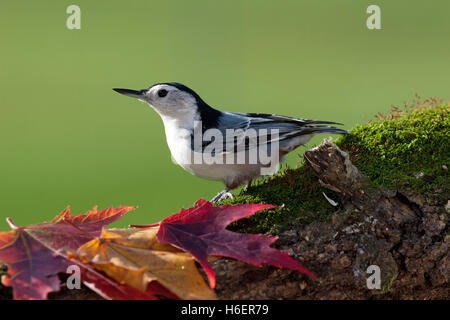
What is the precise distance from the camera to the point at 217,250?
78.5 inches

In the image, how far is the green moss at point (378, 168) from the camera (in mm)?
2459

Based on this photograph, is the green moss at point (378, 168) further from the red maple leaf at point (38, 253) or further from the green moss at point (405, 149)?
the red maple leaf at point (38, 253)

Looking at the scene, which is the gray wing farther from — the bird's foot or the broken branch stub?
the broken branch stub

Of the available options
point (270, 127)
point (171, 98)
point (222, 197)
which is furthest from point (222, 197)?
point (171, 98)

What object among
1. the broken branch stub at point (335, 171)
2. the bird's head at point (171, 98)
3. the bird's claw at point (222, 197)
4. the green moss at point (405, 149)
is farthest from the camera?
the bird's head at point (171, 98)

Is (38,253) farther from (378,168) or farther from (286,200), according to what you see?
(378,168)

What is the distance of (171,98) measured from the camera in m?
3.66

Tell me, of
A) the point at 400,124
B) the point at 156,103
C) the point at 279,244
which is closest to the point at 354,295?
the point at 279,244

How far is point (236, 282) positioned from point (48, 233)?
32.0 inches

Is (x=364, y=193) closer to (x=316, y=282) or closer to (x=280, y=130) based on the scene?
(x=316, y=282)

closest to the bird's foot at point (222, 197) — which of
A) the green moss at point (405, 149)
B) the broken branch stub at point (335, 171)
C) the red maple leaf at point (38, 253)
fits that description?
the green moss at point (405, 149)

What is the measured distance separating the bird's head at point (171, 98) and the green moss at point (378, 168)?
0.92 m

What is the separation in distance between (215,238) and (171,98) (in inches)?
71.9

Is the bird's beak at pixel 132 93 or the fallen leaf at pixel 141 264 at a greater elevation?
the bird's beak at pixel 132 93
